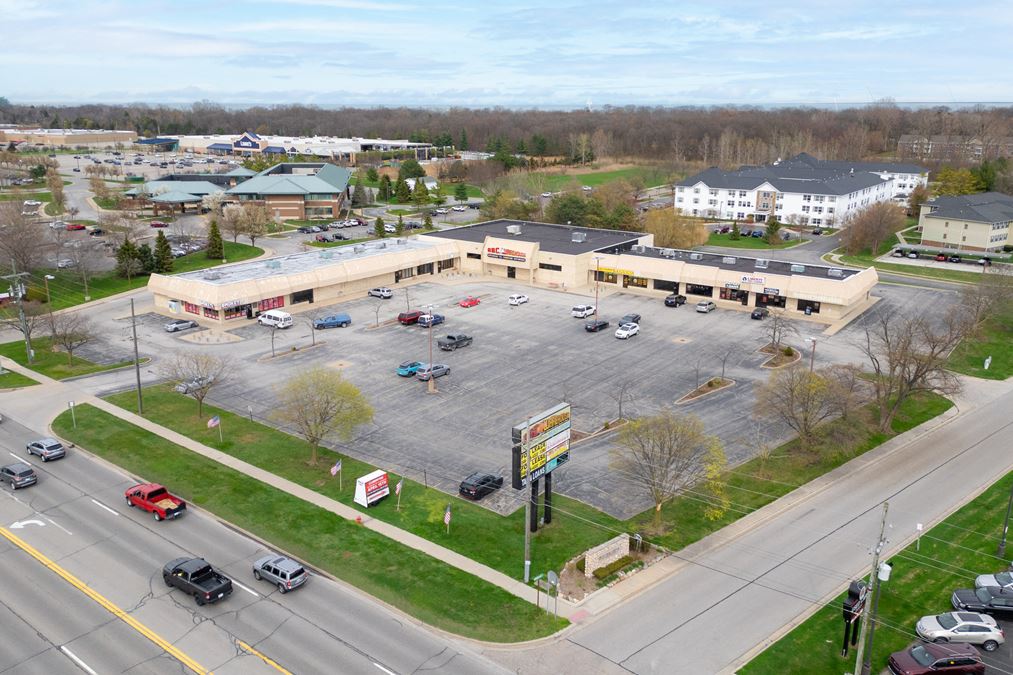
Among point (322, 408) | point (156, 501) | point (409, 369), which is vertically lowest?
point (156, 501)

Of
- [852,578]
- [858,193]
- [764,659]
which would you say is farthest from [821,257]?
[764,659]

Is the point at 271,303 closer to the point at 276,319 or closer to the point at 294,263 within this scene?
the point at 276,319

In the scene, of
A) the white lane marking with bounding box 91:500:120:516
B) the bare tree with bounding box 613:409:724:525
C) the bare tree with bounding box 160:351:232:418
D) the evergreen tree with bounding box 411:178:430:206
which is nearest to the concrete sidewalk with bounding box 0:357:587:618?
the bare tree with bounding box 160:351:232:418

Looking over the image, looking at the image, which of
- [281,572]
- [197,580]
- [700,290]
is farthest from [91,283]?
[700,290]

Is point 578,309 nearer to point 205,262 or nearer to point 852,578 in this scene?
point 852,578

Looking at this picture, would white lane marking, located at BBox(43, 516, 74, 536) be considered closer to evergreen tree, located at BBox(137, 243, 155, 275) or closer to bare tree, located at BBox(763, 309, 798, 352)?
bare tree, located at BBox(763, 309, 798, 352)

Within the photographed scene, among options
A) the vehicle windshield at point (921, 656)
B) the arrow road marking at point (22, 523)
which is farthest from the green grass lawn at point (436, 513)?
the vehicle windshield at point (921, 656)
